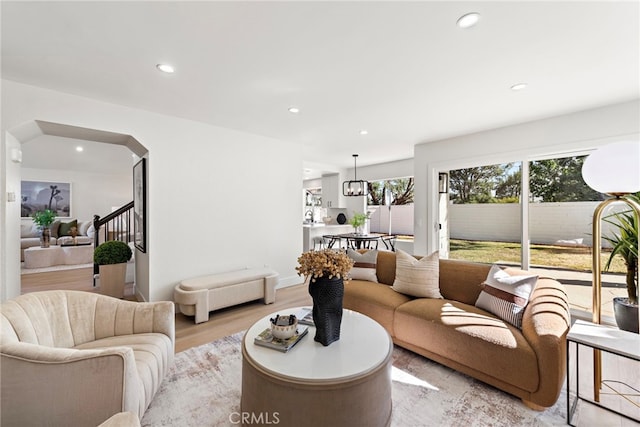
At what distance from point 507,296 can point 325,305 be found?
1619mm

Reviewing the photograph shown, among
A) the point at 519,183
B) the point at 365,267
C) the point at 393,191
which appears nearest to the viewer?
the point at 365,267

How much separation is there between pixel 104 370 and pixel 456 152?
4859 millimetres

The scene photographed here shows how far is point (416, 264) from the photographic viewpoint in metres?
2.94

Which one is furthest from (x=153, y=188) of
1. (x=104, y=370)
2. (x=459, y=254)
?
(x=459, y=254)

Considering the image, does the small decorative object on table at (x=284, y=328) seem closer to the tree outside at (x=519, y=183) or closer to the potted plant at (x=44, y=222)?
the tree outside at (x=519, y=183)

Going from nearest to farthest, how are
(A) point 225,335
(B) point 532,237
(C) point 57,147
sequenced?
1. (A) point 225,335
2. (B) point 532,237
3. (C) point 57,147

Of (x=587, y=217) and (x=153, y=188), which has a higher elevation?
(x=153, y=188)

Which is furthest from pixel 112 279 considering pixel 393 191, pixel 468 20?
pixel 393 191

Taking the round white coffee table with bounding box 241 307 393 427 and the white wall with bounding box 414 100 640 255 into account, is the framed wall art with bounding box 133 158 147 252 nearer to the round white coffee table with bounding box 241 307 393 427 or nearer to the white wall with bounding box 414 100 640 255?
the round white coffee table with bounding box 241 307 393 427

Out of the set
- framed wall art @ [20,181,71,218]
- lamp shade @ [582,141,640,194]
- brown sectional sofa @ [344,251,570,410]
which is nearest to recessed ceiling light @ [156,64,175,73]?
brown sectional sofa @ [344,251,570,410]

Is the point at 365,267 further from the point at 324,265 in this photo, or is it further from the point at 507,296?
the point at 324,265

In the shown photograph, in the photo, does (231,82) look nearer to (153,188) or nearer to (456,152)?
(153,188)

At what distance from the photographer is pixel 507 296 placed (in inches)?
88.7

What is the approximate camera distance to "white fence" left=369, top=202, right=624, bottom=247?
3346 mm
